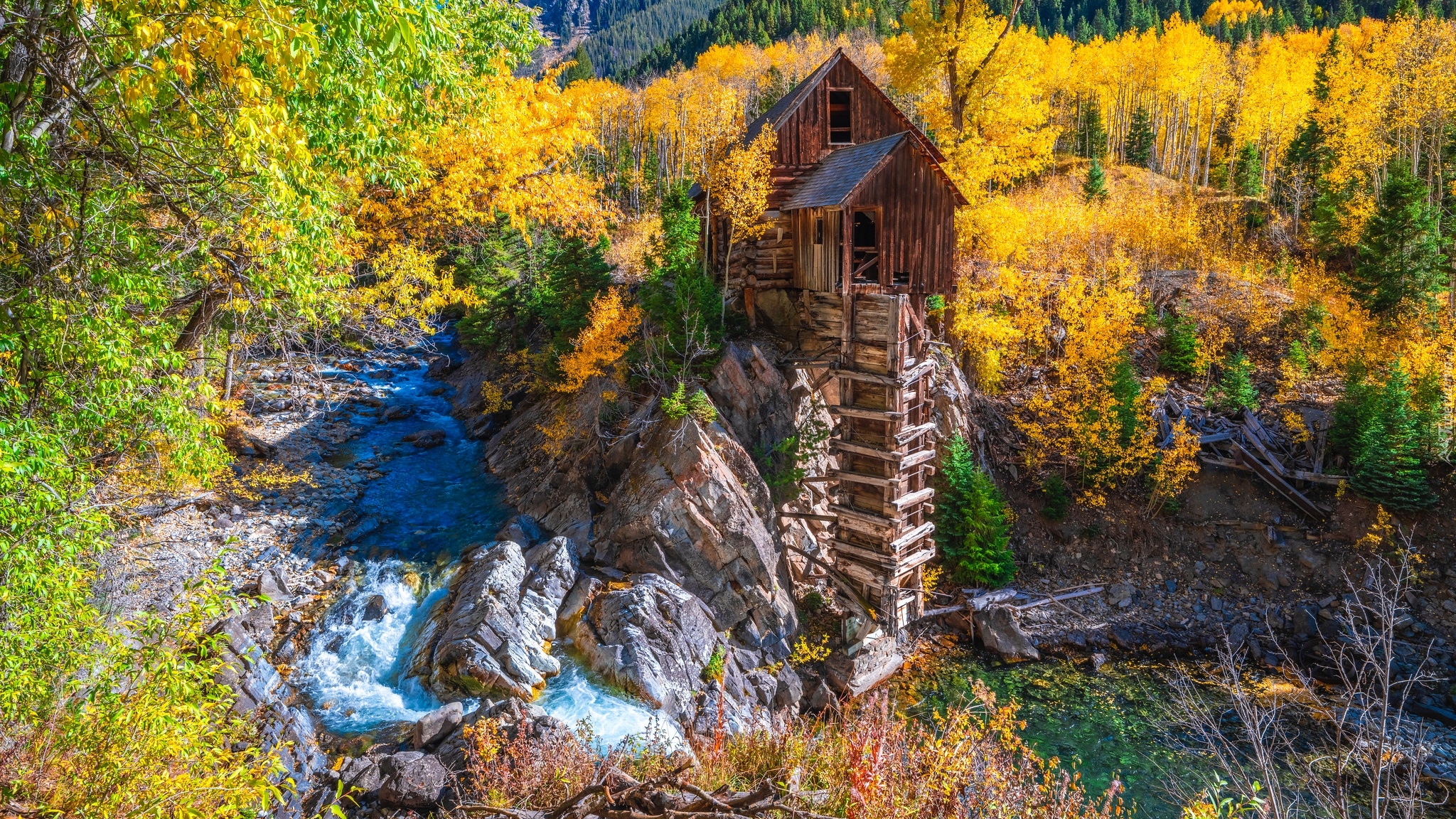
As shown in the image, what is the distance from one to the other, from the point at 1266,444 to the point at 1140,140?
3299cm

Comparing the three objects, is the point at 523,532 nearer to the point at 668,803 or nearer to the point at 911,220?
the point at 911,220

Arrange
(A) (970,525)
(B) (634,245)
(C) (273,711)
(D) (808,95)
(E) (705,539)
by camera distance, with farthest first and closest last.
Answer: (B) (634,245) → (D) (808,95) → (A) (970,525) → (E) (705,539) → (C) (273,711)

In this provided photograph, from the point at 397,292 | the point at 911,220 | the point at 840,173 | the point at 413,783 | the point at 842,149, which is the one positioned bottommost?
the point at 413,783

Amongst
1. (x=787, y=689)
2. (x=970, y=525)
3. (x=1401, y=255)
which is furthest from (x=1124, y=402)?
(x=787, y=689)

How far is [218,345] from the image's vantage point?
1062 centimetres

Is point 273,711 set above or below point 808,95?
below

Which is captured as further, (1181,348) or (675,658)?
(1181,348)

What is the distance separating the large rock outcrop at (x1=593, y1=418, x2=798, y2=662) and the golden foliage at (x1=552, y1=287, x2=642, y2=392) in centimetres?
368

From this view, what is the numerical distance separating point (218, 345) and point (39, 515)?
5.17m

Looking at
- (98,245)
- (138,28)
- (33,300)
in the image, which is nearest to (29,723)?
(33,300)

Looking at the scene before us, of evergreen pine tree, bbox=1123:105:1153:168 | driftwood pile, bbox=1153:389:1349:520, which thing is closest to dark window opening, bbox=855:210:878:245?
driftwood pile, bbox=1153:389:1349:520

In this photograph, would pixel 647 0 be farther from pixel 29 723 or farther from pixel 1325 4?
pixel 29 723

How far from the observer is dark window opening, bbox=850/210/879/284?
21156 mm

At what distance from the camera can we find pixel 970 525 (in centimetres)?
2044
